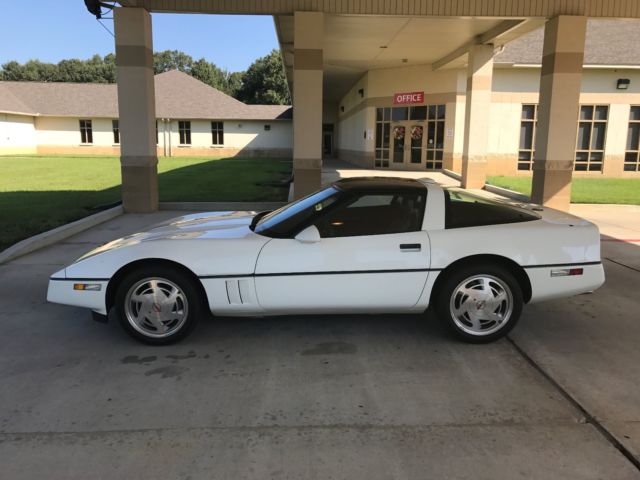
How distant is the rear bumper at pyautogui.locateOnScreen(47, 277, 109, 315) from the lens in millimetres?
4359

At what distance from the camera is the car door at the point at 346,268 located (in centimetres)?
434

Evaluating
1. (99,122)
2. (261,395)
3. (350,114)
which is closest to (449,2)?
(261,395)

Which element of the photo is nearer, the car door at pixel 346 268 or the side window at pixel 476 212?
the car door at pixel 346 268

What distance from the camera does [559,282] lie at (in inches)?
180

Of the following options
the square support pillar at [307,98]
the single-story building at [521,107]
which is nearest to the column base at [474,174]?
the single-story building at [521,107]

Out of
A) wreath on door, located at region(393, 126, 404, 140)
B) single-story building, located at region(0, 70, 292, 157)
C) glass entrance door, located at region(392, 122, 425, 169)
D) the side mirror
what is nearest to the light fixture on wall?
glass entrance door, located at region(392, 122, 425, 169)

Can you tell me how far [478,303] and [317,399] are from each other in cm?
172

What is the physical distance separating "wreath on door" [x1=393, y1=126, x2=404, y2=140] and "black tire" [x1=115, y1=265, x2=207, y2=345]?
24112 mm

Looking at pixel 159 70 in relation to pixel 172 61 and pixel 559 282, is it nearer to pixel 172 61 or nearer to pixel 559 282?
pixel 172 61

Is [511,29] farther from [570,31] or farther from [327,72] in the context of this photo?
[327,72]

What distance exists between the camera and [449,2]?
474 inches

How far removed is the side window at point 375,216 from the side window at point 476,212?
0.26m

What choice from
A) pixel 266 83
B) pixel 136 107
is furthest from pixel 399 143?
pixel 266 83

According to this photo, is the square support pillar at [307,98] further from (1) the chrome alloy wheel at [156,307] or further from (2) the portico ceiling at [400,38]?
(1) the chrome alloy wheel at [156,307]
